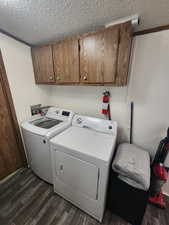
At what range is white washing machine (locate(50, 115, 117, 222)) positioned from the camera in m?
1.02

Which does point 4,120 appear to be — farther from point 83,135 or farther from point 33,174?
point 83,135

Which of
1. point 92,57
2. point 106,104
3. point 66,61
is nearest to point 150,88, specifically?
point 106,104

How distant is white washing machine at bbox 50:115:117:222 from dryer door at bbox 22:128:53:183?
0.16m

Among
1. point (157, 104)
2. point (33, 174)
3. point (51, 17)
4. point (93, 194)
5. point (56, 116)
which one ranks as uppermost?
point (51, 17)

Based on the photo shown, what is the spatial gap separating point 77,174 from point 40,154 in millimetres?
676

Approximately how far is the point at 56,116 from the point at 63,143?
0.86 meters

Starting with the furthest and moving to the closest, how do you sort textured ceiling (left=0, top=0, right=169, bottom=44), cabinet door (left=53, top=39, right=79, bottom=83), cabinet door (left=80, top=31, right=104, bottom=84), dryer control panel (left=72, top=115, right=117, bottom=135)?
1. dryer control panel (left=72, top=115, right=117, bottom=135)
2. cabinet door (left=53, top=39, right=79, bottom=83)
3. cabinet door (left=80, top=31, right=104, bottom=84)
4. textured ceiling (left=0, top=0, right=169, bottom=44)

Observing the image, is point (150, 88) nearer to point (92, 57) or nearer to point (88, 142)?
point (92, 57)

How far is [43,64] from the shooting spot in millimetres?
1673

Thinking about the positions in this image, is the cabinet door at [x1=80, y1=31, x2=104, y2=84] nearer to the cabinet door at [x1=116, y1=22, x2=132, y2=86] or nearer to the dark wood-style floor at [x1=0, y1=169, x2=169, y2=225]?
the cabinet door at [x1=116, y1=22, x2=132, y2=86]

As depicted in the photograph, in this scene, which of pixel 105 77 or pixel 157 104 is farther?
pixel 157 104

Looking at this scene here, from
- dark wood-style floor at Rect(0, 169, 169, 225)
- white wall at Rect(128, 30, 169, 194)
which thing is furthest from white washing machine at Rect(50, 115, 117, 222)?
white wall at Rect(128, 30, 169, 194)

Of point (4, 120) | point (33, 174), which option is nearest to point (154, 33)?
point (4, 120)

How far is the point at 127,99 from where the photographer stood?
151 cm
